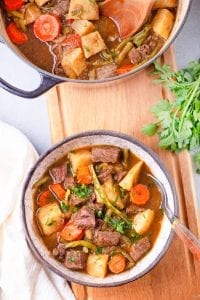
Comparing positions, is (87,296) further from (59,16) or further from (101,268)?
(59,16)

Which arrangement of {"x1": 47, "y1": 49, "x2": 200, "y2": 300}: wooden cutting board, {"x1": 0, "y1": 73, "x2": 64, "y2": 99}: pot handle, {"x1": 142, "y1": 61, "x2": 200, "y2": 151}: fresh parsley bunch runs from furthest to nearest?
{"x1": 47, "y1": 49, "x2": 200, "y2": 300}: wooden cutting board < {"x1": 142, "y1": 61, "x2": 200, "y2": 151}: fresh parsley bunch < {"x1": 0, "y1": 73, "x2": 64, "y2": 99}: pot handle

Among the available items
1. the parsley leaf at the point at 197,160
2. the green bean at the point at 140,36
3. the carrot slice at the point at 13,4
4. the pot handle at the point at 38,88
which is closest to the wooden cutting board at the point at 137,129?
the parsley leaf at the point at 197,160

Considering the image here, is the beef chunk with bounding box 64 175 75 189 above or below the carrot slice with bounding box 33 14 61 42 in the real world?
below

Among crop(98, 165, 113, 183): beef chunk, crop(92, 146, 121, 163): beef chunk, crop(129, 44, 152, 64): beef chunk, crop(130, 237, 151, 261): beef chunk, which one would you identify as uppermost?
crop(129, 44, 152, 64): beef chunk

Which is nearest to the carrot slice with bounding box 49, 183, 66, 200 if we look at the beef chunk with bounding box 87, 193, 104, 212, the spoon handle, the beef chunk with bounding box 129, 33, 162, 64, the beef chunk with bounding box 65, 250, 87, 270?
the beef chunk with bounding box 87, 193, 104, 212

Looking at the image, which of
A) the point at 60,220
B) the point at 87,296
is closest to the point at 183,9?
the point at 60,220

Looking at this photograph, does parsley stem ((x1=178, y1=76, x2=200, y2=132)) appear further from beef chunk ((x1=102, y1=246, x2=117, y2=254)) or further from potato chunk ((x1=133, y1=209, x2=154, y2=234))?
beef chunk ((x1=102, y1=246, x2=117, y2=254))

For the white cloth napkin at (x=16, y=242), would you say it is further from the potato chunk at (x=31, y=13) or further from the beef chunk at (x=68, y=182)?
the potato chunk at (x=31, y=13)
